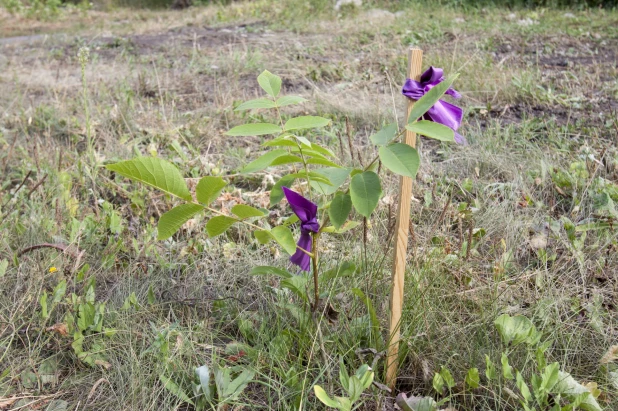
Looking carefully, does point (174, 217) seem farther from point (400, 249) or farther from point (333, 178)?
point (400, 249)

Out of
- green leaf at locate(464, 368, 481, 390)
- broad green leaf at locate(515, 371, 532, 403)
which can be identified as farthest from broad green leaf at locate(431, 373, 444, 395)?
broad green leaf at locate(515, 371, 532, 403)

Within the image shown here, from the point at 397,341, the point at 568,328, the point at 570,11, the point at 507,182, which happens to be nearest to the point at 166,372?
the point at 397,341

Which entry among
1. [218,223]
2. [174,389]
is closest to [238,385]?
[174,389]

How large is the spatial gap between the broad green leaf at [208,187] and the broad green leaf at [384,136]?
12.6 inches

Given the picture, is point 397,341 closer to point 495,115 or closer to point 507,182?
point 507,182

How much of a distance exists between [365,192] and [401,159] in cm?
10

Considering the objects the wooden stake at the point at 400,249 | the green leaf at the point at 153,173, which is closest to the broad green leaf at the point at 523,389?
the wooden stake at the point at 400,249

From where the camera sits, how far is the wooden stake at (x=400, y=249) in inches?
49.4

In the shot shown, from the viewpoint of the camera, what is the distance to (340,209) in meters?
1.25

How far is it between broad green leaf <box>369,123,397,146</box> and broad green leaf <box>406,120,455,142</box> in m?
0.08

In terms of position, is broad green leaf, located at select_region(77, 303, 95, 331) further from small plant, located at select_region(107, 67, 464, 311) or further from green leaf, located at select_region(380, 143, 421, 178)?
green leaf, located at select_region(380, 143, 421, 178)

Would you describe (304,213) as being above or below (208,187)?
below

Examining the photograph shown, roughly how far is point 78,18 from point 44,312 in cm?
1119

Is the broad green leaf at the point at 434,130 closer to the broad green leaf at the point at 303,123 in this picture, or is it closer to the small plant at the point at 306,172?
the small plant at the point at 306,172
